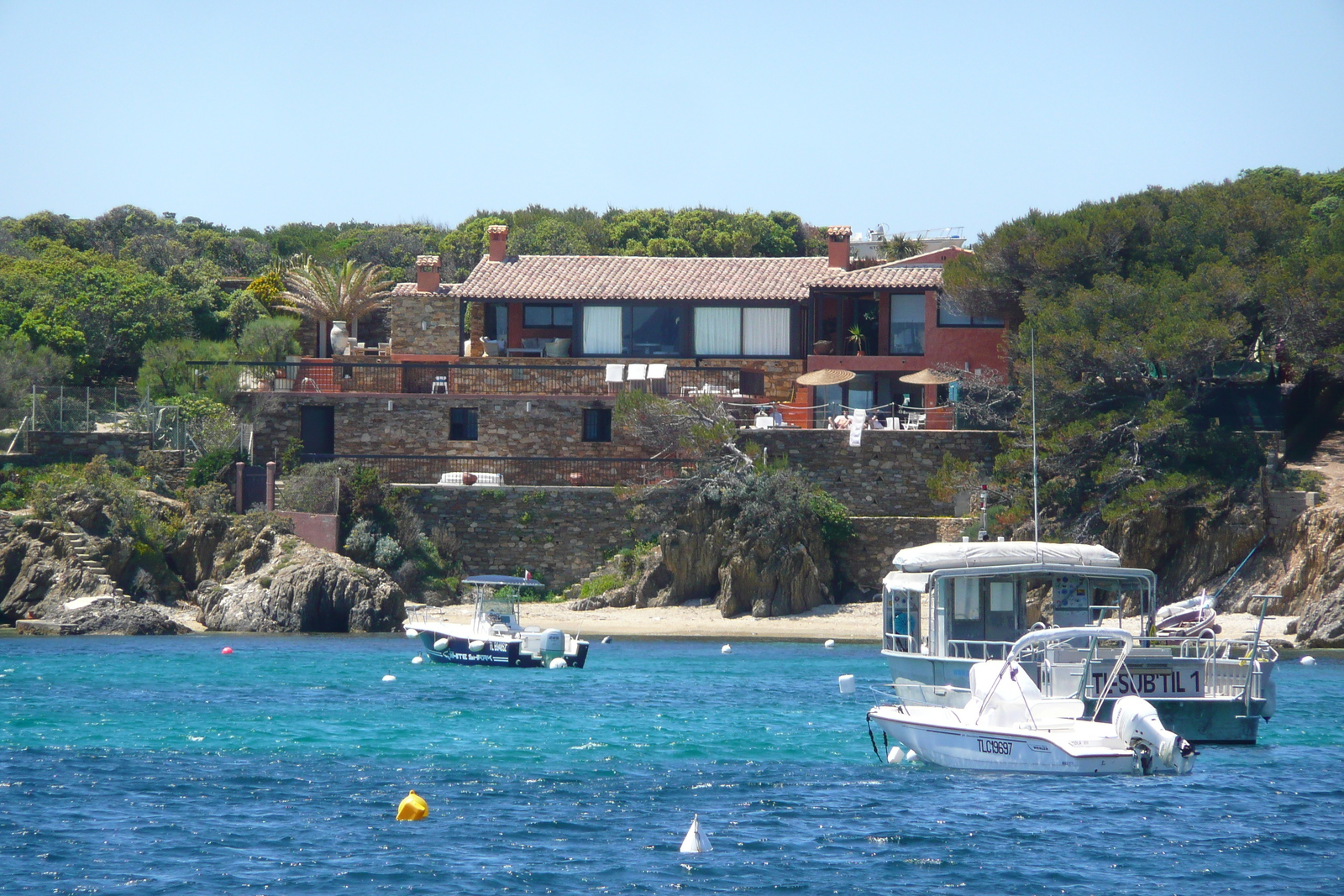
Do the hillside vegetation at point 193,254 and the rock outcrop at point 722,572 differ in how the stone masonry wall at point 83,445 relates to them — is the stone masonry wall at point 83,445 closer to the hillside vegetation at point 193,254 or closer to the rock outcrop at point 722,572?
the hillside vegetation at point 193,254

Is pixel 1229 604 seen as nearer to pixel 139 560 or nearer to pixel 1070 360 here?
pixel 1070 360

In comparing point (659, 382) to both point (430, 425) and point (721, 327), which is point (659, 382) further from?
point (430, 425)

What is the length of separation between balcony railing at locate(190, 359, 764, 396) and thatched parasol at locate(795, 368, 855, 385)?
6.78 feet

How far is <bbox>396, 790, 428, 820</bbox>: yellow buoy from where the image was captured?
18.4 meters

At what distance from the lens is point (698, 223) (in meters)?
81.9

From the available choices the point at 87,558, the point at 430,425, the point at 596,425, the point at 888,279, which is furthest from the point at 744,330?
the point at 87,558

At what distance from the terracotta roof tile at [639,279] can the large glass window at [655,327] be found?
0.51 metres

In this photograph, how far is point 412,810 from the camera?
1847 cm

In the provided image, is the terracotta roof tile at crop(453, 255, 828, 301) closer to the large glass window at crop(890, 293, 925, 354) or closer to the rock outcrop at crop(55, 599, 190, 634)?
the large glass window at crop(890, 293, 925, 354)

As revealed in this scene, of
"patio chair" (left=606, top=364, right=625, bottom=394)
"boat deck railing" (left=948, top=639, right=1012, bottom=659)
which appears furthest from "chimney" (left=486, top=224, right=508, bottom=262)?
"boat deck railing" (left=948, top=639, right=1012, bottom=659)

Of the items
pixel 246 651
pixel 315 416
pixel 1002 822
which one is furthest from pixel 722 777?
pixel 315 416

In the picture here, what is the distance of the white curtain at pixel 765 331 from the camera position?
168 feet

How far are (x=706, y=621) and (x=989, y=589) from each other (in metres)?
18.3

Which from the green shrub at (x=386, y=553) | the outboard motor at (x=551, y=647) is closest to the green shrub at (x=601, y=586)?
the green shrub at (x=386, y=553)
